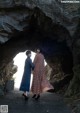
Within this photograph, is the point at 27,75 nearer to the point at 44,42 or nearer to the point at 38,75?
the point at 38,75

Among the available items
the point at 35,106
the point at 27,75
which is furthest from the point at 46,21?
the point at 35,106

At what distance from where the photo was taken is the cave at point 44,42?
1278 cm

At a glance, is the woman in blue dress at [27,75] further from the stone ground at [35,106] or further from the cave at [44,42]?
the cave at [44,42]

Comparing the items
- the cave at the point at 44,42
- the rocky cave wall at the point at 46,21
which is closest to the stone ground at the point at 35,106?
the rocky cave wall at the point at 46,21

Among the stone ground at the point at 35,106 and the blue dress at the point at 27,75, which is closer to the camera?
the stone ground at the point at 35,106

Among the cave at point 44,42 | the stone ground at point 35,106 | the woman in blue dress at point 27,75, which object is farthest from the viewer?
the cave at point 44,42

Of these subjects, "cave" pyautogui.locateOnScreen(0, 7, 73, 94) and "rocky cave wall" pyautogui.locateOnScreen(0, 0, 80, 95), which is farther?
"cave" pyautogui.locateOnScreen(0, 7, 73, 94)

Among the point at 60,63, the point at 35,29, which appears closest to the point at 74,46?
the point at 35,29

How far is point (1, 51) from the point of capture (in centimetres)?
1505

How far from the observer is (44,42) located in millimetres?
15281

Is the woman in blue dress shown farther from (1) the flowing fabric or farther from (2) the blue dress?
(1) the flowing fabric

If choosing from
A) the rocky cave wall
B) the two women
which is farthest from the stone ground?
the rocky cave wall

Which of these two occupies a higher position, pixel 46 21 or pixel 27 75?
pixel 46 21

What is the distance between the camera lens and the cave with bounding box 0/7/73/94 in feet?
41.9
